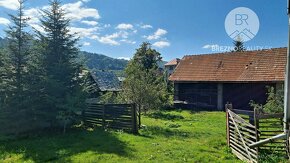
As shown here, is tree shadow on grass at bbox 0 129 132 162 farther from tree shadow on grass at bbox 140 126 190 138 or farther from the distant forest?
the distant forest

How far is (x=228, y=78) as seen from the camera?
84.1ft

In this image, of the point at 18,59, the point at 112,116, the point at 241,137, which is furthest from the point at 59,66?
the point at 241,137

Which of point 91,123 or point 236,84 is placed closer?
point 91,123

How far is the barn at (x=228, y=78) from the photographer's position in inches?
930

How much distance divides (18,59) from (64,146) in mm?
5440

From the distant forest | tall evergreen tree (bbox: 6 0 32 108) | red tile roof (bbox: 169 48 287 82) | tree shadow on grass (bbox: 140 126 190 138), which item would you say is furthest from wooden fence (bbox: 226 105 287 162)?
the distant forest

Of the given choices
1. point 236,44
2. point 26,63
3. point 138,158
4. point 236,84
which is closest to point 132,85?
point 26,63

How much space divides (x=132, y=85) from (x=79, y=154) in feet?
27.2

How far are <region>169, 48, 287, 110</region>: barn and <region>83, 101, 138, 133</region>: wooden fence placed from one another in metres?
15.0

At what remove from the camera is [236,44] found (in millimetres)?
56562

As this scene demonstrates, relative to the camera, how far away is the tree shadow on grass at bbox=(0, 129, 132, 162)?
884cm

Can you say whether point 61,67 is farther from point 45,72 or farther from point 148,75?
point 148,75

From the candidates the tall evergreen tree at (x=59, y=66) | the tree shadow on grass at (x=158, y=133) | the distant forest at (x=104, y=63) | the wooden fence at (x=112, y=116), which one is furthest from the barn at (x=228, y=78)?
the distant forest at (x=104, y=63)

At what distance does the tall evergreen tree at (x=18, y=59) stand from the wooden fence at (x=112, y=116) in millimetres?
3491
